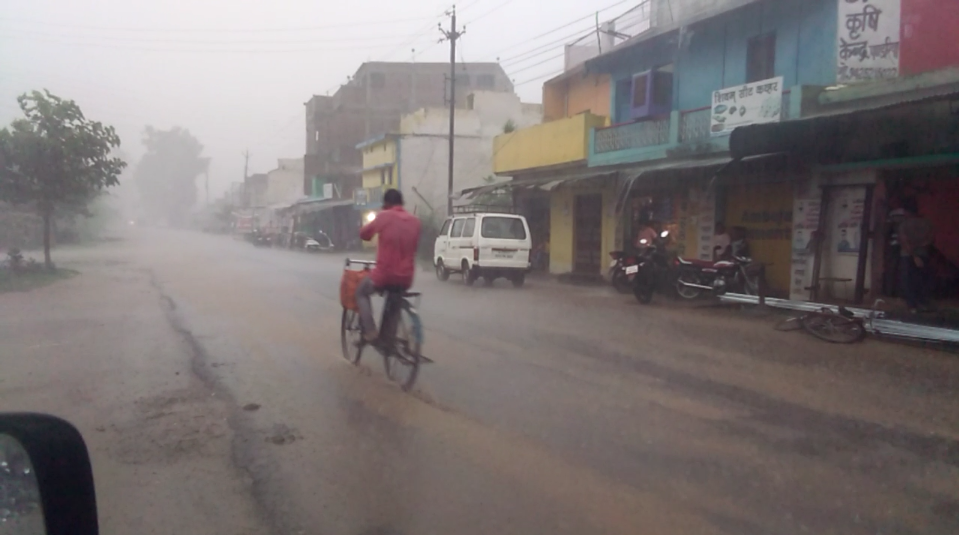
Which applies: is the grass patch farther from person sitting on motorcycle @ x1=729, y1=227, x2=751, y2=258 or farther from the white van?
person sitting on motorcycle @ x1=729, y1=227, x2=751, y2=258

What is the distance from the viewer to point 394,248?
7.35 meters

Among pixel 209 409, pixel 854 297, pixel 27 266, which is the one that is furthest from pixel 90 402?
pixel 27 266

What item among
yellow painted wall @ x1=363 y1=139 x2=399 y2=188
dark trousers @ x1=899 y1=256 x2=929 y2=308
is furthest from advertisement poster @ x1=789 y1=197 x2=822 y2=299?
yellow painted wall @ x1=363 y1=139 x2=399 y2=188

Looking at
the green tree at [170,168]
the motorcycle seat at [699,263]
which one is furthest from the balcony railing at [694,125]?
the green tree at [170,168]

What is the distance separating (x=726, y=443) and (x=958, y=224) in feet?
31.9

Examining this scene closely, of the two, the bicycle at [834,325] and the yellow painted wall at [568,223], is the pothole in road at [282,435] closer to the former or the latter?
the bicycle at [834,325]

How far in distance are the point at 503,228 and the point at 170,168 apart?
9277 centimetres

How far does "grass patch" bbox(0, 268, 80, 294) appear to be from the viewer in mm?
18281

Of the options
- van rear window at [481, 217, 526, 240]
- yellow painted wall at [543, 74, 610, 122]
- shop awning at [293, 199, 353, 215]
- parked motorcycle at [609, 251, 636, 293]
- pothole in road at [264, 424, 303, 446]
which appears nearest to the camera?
pothole in road at [264, 424, 303, 446]

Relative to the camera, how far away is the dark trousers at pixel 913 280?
11.2m

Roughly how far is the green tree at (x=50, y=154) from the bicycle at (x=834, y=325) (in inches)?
731

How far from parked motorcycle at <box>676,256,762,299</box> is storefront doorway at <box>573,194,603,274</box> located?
24.0 feet

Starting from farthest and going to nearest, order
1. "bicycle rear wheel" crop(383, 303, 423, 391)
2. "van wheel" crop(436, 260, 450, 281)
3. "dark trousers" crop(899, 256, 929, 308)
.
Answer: "van wheel" crop(436, 260, 450, 281)
"dark trousers" crop(899, 256, 929, 308)
"bicycle rear wheel" crop(383, 303, 423, 391)

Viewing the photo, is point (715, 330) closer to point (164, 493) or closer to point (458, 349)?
point (458, 349)
